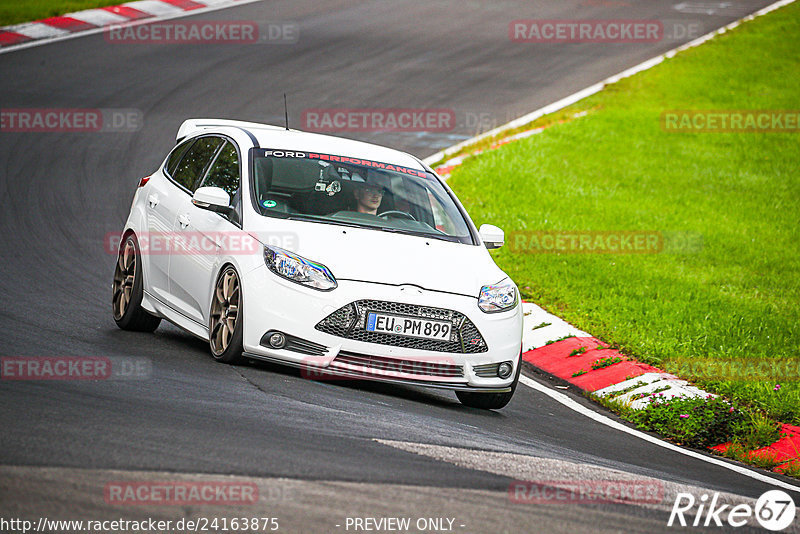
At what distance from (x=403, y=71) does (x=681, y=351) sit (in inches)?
563

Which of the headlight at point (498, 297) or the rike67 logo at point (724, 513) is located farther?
the headlight at point (498, 297)

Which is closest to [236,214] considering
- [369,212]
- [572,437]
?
[369,212]

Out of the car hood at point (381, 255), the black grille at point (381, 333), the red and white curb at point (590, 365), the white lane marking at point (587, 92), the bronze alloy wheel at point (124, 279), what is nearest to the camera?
the black grille at point (381, 333)

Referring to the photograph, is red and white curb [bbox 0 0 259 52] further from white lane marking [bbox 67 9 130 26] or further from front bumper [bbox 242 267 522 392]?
front bumper [bbox 242 267 522 392]

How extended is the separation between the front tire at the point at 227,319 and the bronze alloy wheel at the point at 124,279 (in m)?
1.59

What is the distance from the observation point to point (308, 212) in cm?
777

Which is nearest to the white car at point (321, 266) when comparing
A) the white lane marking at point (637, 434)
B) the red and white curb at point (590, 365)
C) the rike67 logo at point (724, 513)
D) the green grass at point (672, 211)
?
the white lane marking at point (637, 434)

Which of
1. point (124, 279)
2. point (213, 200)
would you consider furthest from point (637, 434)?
point (124, 279)

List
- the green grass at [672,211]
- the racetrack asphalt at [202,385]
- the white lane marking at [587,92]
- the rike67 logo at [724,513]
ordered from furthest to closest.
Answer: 1. the white lane marking at [587,92]
2. the green grass at [672,211]
3. the rike67 logo at [724,513]
4. the racetrack asphalt at [202,385]

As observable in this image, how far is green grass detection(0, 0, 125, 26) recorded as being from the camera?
23297mm

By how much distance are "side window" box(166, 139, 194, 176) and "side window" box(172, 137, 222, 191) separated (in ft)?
0.26

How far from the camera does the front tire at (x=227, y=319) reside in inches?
279

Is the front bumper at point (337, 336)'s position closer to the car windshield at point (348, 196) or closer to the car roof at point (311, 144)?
the car windshield at point (348, 196)

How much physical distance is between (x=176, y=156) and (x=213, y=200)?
173 cm
